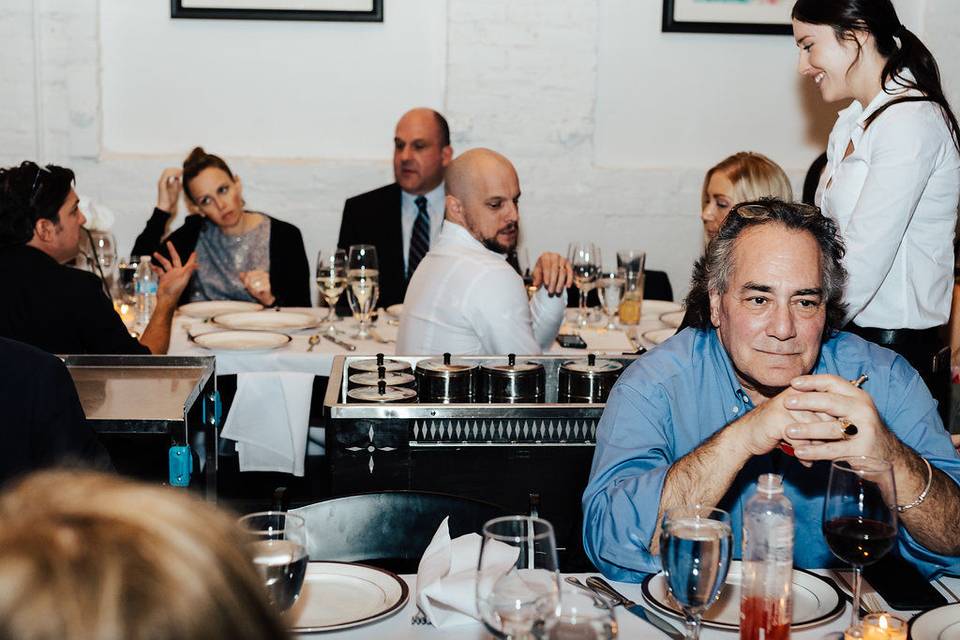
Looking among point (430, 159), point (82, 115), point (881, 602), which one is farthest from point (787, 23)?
point (881, 602)

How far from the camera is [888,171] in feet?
8.59

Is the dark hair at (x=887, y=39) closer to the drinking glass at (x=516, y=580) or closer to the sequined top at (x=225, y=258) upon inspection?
the drinking glass at (x=516, y=580)

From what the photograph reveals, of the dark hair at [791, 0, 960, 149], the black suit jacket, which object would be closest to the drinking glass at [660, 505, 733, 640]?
the dark hair at [791, 0, 960, 149]

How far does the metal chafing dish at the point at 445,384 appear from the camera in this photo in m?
2.70

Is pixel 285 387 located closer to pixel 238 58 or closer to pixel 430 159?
pixel 430 159

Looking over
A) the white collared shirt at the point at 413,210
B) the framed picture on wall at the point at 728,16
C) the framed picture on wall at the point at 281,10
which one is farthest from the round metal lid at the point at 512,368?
the framed picture on wall at the point at 728,16

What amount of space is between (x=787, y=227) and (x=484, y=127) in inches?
143

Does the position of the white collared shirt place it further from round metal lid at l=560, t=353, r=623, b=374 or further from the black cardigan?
round metal lid at l=560, t=353, r=623, b=374

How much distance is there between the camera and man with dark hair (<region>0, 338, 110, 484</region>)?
2.00m

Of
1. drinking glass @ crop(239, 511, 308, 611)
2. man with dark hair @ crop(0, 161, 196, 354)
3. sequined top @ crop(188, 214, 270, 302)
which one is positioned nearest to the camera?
drinking glass @ crop(239, 511, 308, 611)

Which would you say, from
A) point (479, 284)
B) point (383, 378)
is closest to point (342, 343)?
point (479, 284)

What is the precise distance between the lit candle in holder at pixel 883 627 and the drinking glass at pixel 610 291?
2611 mm

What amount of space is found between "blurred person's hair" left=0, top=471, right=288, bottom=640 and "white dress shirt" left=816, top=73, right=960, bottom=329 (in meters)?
2.25

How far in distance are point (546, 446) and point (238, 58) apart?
353cm
